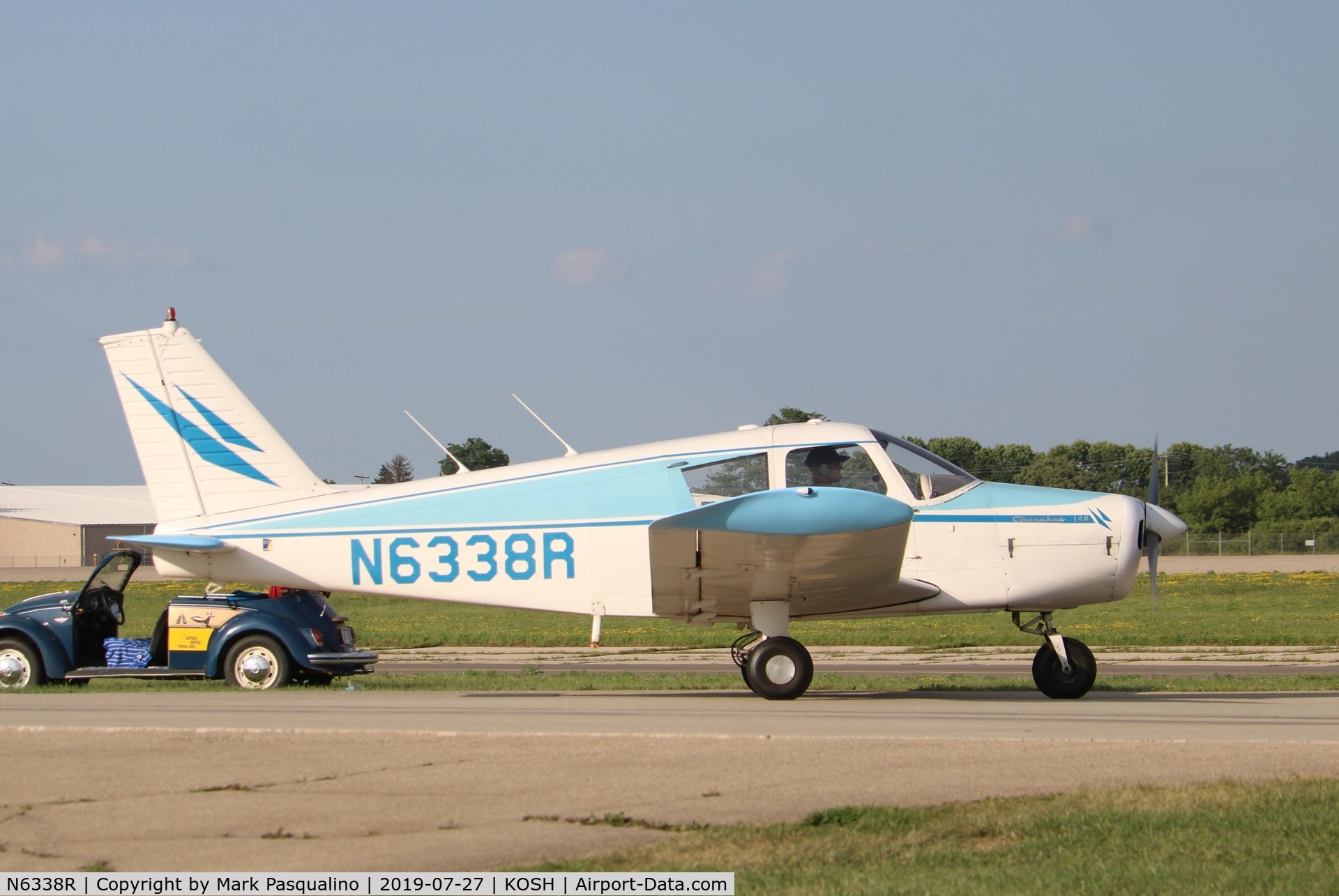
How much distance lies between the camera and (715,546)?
36.2ft

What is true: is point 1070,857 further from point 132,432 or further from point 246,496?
point 132,432

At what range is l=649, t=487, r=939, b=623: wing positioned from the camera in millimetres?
10672

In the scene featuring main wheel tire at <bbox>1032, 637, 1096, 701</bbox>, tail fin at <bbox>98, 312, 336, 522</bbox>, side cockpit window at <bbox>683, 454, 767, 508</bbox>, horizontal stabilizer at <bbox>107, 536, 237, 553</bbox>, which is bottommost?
main wheel tire at <bbox>1032, 637, 1096, 701</bbox>

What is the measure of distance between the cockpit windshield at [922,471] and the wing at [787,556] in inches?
35.8

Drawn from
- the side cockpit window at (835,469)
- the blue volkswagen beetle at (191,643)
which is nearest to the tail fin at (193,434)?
the blue volkswagen beetle at (191,643)

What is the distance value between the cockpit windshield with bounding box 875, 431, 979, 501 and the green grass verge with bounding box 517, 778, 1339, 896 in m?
5.63

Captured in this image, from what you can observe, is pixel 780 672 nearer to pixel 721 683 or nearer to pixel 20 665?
pixel 721 683

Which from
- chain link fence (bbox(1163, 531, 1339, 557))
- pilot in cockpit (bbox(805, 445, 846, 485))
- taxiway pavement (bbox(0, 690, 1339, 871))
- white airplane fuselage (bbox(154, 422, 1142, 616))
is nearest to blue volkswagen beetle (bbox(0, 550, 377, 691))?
white airplane fuselage (bbox(154, 422, 1142, 616))

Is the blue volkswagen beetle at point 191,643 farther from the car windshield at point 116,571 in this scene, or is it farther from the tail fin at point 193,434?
the tail fin at point 193,434

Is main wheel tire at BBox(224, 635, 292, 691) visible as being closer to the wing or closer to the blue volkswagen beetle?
the blue volkswagen beetle

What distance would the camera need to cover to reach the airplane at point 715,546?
11727 mm

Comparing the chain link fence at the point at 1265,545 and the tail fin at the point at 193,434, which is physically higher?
the tail fin at the point at 193,434

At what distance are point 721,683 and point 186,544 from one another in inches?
242

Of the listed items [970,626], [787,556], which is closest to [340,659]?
[787,556]
